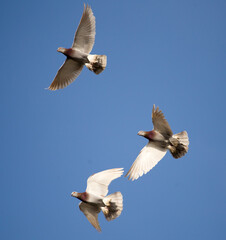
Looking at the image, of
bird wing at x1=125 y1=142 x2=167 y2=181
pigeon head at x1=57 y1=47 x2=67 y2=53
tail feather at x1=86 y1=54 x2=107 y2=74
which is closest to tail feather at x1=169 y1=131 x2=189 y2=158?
bird wing at x1=125 y1=142 x2=167 y2=181

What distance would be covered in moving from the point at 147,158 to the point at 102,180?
1.12 meters

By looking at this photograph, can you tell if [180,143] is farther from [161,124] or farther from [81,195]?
[81,195]

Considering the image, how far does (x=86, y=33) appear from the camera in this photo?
950 cm

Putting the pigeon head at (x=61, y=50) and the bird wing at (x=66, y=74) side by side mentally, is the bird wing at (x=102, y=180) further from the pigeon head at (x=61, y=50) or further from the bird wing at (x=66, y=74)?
the pigeon head at (x=61, y=50)

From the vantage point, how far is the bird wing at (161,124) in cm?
843

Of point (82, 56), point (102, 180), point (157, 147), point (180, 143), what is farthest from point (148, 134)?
point (82, 56)

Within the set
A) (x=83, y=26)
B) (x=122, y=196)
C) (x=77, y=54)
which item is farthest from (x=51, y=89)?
(x=122, y=196)

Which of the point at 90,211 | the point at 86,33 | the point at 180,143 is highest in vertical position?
the point at 86,33

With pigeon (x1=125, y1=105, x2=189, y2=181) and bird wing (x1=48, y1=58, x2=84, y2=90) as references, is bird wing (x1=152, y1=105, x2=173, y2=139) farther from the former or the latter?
bird wing (x1=48, y1=58, x2=84, y2=90)

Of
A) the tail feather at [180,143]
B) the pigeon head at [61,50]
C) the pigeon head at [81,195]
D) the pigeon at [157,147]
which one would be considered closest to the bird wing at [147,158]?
the pigeon at [157,147]

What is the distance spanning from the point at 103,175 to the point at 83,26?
11.2ft

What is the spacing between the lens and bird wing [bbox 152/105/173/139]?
8430 millimetres

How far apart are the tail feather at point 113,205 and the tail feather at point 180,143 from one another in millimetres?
1600

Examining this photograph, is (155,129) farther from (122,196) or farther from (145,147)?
(122,196)
